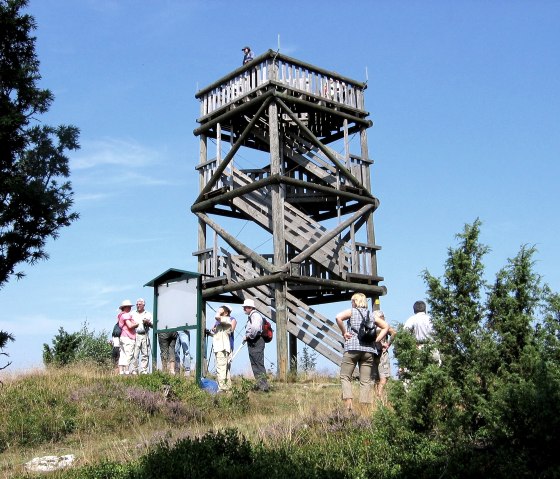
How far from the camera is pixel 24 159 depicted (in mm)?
14836

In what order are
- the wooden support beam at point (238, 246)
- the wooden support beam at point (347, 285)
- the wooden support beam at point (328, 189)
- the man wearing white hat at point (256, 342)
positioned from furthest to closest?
the wooden support beam at point (328, 189), the wooden support beam at point (347, 285), the wooden support beam at point (238, 246), the man wearing white hat at point (256, 342)

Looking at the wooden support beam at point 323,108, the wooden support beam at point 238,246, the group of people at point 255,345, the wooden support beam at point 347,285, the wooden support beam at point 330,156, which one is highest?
the wooden support beam at point 323,108

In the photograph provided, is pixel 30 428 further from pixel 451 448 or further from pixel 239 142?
pixel 239 142

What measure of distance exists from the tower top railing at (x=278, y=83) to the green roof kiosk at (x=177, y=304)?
22.7 feet

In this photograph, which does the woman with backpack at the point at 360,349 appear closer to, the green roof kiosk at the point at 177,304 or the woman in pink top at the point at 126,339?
the green roof kiosk at the point at 177,304

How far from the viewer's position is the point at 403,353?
8.21 meters

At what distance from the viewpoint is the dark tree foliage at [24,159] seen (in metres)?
14.2

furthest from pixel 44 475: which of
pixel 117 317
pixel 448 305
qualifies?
pixel 117 317

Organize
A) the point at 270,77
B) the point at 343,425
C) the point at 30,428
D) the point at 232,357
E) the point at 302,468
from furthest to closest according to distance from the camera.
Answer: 1. the point at 270,77
2. the point at 232,357
3. the point at 30,428
4. the point at 343,425
5. the point at 302,468

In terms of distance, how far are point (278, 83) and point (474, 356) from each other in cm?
A: 1367

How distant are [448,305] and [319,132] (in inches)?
616

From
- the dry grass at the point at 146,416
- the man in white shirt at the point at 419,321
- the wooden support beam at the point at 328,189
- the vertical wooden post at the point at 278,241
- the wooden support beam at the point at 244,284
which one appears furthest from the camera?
the wooden support beam at the point at 328,189

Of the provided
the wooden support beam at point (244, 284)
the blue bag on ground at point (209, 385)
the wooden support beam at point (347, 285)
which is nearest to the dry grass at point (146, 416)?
the blue bag on ground at point (209, 385)

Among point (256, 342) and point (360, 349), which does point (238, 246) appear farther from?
point (360, 349)
